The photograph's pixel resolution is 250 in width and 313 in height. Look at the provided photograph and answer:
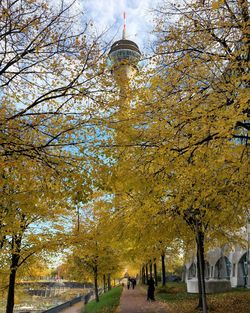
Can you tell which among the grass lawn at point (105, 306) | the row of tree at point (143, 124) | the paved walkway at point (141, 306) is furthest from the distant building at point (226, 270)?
the row of tree at point (143, 124)

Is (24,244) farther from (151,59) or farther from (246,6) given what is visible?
(246,6)

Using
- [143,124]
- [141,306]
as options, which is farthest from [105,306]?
[143,124]

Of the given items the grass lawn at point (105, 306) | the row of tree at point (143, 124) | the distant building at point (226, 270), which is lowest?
the grass lawn at point (105, 306)

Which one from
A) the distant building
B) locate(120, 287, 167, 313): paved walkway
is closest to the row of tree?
locate(120, 287, 167, 313): paved walkway

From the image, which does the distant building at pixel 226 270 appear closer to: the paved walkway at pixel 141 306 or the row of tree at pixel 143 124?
the paved walkway at pixel 141 306

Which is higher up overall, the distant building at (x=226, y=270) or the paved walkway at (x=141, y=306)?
the distant building at (x=226, y=270)

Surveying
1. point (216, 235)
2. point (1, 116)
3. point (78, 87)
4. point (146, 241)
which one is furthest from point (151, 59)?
point (216, 235)

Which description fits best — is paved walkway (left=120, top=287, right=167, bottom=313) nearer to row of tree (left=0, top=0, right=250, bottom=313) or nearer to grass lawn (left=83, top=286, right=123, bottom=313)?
grass lawn (left=83, top=286, right=123, bottom=313)

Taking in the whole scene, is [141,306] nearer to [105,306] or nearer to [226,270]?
[105,306]

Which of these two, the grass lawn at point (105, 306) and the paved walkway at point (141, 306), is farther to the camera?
the grass lawn at point (105, 306)

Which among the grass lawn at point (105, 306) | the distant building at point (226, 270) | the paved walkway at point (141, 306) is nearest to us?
the paved walkway at point (141, 306)

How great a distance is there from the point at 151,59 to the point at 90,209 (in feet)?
62.4

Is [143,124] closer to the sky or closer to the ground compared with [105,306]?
closer to the sky

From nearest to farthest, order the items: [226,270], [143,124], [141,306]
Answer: [143,124]
[141,306]
[226,270]
